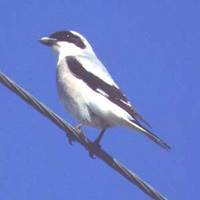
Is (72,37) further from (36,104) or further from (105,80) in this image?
(36,104)

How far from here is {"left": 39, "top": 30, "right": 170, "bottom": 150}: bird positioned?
20.4 feet

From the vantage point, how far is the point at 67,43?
773 centimetres

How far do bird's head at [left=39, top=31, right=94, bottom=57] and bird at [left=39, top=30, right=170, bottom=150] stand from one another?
0.39 metres

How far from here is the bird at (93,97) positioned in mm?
6215

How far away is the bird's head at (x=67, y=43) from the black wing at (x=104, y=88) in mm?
605

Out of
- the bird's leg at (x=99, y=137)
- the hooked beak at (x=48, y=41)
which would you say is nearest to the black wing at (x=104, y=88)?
the bird's leg at (x=99, y=137)

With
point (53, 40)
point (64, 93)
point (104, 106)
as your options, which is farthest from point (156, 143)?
point (53, 40)

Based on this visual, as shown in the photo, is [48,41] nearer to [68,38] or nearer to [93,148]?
[68,38]

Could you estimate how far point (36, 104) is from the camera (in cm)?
447

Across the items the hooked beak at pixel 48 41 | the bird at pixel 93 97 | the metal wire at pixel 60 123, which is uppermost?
the hooked beak at pixel 48 41

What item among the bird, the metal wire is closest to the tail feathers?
the bird

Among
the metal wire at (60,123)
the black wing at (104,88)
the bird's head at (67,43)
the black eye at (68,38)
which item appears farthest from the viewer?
the black eye at (68,38)

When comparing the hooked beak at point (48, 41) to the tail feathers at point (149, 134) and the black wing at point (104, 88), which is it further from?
the tail feathers at point (149, 134)

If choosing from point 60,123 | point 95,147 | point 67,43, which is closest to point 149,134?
point 95,147
